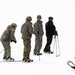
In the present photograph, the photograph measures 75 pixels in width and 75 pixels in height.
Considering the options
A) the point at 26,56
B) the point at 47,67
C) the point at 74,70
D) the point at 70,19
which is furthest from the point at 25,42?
the point at 70,19

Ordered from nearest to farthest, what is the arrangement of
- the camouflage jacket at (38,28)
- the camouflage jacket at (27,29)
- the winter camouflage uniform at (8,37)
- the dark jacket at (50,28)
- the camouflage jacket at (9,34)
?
the camouflage jacket at (27,29) < the camouflage jacket at (9,34) < the winter camouflage uniform at (8,37) < the camouflage jacket at (38,28) < the dark jacket at (50,28)

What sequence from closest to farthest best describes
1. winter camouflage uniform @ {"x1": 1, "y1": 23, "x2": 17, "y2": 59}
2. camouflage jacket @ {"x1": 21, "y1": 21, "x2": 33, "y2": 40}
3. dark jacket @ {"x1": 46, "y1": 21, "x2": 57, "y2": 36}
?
camouflage jacket @ {"x1": 21, "y1": 21, "x2": 33, "y2": 40}
winter camouflage uniform @ {"x1": 1, "y1": 23, "x2": 17, "y2": 59}
dark jacket @ {"x1": 46, "y1": 21, "x2": 57, "y2": 36}

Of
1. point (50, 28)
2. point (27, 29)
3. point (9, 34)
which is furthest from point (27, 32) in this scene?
point (50, 28)

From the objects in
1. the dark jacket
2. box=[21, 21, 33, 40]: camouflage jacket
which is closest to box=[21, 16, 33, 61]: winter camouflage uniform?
box=[21, 21, 33, 40]: camouflage jacket

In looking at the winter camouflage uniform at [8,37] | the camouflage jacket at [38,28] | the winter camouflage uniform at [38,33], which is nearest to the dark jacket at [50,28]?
the winter camouflage uniform at [38,33]

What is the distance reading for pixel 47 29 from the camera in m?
20.0

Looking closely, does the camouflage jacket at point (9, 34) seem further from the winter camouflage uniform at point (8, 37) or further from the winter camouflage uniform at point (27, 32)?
the winter camouflage uniform at point (27, 32)

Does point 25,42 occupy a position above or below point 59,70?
above

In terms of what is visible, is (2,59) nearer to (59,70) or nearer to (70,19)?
(59,70)

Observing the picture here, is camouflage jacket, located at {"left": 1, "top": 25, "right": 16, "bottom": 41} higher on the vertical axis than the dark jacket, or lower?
lower

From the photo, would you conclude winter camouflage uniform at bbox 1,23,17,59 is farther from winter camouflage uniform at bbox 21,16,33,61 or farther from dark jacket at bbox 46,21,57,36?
dark jacket at bbox 46,21,57,36

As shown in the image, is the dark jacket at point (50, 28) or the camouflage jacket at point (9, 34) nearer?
the camouflage jacket at point (9, 34)

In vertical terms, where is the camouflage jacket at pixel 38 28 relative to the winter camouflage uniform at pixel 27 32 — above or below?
above

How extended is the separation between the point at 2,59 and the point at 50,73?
4156 millimetres
